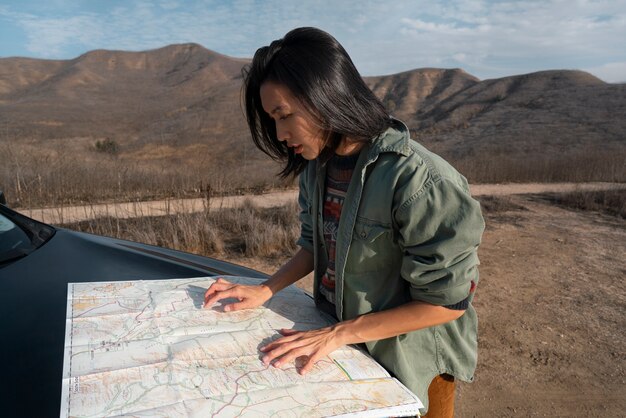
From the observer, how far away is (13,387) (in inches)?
44.2

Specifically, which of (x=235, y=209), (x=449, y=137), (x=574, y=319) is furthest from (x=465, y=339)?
(x=449, y=137)

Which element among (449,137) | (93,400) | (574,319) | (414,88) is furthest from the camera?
(414,88)

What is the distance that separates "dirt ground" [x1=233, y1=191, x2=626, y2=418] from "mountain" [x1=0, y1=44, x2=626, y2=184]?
13143mm

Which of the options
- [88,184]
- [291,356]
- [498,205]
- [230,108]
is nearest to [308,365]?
[291,356]

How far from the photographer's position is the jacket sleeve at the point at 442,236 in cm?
108

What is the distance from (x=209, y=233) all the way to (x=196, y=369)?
5.21 m

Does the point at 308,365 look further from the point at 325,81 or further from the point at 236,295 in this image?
the point at 325,81

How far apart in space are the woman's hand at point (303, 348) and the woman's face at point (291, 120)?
51 centimetres

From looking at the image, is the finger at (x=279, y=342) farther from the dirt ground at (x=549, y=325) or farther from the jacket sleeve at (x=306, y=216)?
the dirt ground at (x=549, y=325)

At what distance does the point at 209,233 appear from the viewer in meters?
6.17

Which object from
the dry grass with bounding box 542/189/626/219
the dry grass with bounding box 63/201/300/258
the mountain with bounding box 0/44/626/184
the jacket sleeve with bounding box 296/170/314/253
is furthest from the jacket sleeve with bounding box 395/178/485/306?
the mountain with bounding box 0/44/626/184

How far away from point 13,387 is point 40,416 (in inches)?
5.9

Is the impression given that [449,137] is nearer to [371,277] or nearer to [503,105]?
[503,105]

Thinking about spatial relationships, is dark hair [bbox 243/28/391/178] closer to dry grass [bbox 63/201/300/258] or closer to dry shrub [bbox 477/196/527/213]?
dry grass [bbox 63/201/300/258]
